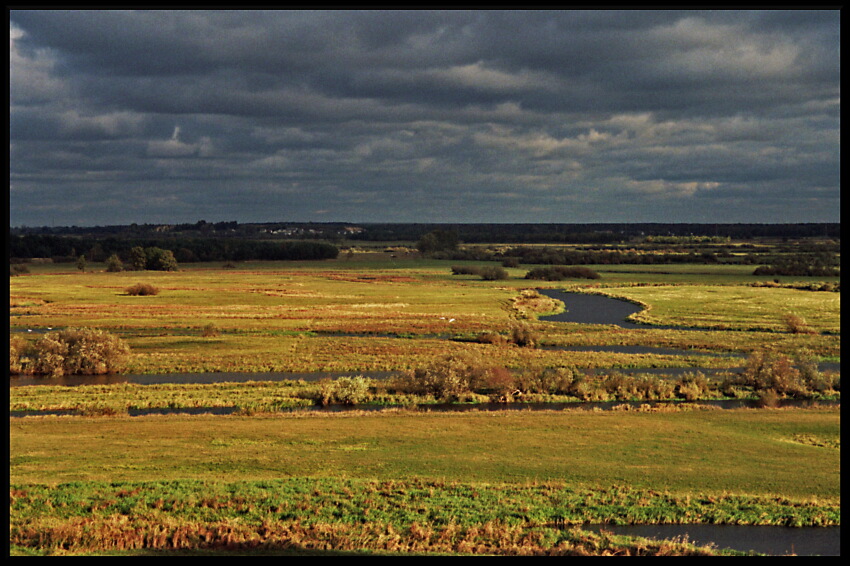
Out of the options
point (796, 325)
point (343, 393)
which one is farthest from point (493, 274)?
point (343, 393)

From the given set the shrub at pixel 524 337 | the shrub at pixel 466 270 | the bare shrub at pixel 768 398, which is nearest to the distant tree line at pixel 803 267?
the shrub at pixel 466 270

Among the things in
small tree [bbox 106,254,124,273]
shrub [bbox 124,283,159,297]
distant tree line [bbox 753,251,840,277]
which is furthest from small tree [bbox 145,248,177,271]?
distant tree line [bbox 753,251,840,277]

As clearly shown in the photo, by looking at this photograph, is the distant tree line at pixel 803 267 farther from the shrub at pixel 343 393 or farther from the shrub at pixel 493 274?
the shrub at pixel 343 393

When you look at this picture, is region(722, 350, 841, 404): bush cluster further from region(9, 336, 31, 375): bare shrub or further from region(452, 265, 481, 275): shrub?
region(452, 265, 481, 275): shrub
